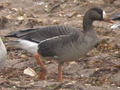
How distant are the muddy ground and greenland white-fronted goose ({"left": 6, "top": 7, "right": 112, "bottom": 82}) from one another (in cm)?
39

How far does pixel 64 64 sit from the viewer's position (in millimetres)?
6953

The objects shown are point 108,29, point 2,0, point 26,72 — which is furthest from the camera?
Result: point 2,0

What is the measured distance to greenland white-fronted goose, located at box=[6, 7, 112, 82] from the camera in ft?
19.3

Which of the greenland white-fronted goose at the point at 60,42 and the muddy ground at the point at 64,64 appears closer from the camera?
the muddy ground at the point at 64,64

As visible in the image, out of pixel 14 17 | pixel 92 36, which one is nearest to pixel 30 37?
pixel 92 36

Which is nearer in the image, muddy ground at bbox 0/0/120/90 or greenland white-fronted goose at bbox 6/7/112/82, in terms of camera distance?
muddy ground at bbox 0/0/120/90

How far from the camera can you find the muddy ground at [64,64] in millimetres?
5398

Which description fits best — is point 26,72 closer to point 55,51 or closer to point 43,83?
point 55,51

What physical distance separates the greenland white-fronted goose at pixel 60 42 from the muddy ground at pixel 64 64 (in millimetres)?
392

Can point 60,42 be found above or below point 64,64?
above

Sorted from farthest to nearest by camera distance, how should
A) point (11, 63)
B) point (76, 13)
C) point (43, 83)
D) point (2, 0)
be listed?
1. point (2, 0)
2. point (76, 13)
3. point (11, 63)
4. point (43, 83)

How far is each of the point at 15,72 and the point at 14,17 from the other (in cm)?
335

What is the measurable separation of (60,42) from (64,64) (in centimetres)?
112

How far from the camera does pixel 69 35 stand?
19.3ft
